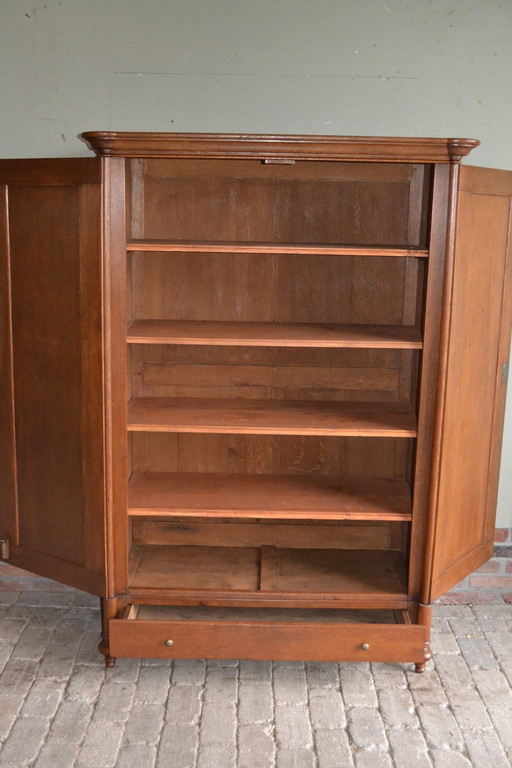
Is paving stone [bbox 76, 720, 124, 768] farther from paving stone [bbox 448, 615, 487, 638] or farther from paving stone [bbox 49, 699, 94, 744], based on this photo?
paving stone [bbox 448, 615, 487, 638]

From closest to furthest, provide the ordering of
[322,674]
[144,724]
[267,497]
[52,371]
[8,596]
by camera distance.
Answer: [144,724] < [52,371] < [322,674] < [267,497] < [8,596]

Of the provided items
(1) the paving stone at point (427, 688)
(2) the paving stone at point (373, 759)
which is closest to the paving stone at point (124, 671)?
(2) the paving stone at point (373, 759)

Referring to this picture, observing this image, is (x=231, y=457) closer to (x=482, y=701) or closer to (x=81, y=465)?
(x=81, y=465)

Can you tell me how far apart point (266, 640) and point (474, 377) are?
1230mm

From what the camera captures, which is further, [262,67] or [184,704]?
[262,67]

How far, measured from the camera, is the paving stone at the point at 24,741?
2469 mm

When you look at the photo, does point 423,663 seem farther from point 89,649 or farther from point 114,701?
point 89,649

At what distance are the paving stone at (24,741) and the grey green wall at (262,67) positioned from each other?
2199mm

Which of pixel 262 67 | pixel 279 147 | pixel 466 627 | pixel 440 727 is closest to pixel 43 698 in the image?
pixel 440 727

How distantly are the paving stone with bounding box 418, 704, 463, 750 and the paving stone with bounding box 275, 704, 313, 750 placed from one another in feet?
1.31

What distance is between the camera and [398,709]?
276cm

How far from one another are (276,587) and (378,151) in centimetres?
164

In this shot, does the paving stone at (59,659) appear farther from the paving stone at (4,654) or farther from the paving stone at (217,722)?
the paving stone at (217,722)

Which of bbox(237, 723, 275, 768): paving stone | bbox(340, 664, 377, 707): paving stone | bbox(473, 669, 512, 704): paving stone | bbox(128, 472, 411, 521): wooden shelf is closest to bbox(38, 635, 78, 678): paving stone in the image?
bbox(128, 472, 411, 521): wooden shelf
